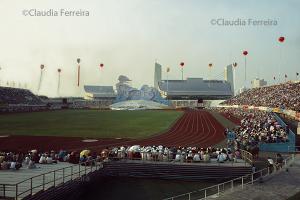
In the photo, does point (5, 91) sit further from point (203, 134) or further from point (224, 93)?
point (224, 93)

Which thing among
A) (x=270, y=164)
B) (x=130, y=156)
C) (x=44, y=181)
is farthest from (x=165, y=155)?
(x=44, y=181)

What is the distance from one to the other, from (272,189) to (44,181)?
11.0 metres

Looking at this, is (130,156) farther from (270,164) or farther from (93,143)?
(93,143)

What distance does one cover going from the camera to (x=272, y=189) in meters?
18.1

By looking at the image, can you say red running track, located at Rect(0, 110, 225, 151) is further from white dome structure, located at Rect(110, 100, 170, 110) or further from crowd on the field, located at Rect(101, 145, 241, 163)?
white dome structure, located at Rect(110, 100, 170, 110)

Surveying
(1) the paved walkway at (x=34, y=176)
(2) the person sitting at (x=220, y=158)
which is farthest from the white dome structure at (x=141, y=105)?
(1) the paved walkway at (x=34, y=176)

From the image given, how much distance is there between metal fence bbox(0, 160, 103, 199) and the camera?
47.7 ft

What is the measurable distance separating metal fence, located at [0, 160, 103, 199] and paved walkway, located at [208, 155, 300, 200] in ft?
23.3

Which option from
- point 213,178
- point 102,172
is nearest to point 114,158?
point 102,172

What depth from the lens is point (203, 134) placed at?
138 feet

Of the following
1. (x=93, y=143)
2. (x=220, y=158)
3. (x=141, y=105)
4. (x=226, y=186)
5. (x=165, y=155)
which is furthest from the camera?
(x=141, y=105)

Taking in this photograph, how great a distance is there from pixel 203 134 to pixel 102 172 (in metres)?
22.3

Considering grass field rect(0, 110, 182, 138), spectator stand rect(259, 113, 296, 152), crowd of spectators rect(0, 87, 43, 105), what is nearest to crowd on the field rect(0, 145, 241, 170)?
spectator stand rect(259, 113, 296, 152)

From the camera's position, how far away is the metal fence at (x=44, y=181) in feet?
47.7
